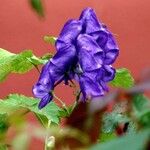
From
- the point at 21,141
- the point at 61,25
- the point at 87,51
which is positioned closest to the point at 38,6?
the point at 21,141

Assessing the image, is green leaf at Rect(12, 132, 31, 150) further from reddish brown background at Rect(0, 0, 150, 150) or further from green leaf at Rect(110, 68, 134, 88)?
reddish brown background at Rect(0, 0, 150, 150)

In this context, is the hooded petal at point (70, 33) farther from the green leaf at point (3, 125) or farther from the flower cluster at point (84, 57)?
the green leaf at point (3, 125)

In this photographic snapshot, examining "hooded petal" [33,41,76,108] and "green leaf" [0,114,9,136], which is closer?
"green leaf" [0,114,9,136]

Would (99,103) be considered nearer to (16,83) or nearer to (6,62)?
(6,62)

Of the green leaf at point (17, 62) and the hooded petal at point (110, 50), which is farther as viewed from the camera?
the green leaf at point (17, 62)

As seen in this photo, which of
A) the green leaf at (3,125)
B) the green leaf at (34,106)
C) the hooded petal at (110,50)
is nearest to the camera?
the green leaf at (3,125)

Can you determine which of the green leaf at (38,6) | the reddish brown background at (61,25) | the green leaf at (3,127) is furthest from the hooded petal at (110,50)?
the reddish brown background at (61,25)

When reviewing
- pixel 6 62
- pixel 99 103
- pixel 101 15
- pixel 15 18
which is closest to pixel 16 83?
pixel 15 18

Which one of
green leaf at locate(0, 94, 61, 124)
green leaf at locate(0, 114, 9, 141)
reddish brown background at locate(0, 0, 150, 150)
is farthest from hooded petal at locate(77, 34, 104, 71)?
reddish brown background at locate(0, 0, 150, 150)
